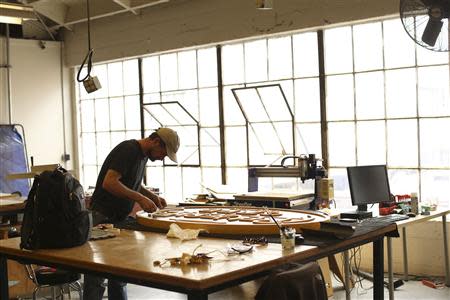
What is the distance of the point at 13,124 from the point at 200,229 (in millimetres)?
5417

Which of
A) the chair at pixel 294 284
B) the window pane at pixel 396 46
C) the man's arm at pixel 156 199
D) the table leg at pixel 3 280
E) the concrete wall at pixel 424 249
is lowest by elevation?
the concrete wall at pixel 424 249

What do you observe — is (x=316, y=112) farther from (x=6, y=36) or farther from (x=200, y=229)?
(x=6, y=36)

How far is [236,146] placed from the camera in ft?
21.3

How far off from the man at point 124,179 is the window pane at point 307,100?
2.45 meters

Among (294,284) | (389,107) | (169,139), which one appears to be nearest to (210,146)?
(389,107)

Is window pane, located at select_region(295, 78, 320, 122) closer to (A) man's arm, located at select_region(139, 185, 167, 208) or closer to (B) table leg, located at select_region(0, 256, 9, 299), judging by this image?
(A) man's arm, located at select_region(139, 185, 167, 208)

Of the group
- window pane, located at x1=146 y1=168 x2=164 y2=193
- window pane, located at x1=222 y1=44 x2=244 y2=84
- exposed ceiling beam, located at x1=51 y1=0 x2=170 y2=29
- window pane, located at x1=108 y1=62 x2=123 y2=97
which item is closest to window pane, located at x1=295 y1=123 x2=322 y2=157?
window pane, located at x1=222 y1=44 x2=244 y2=84

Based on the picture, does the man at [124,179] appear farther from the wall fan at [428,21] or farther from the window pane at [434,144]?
the window pane at [434,144]

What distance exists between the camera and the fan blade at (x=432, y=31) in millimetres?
3412

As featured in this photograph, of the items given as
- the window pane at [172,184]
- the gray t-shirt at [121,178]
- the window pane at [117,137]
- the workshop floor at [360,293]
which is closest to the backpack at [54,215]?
the gray t-shirt at [121,178]

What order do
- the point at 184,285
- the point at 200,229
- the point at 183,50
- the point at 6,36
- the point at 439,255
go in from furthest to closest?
1. the point at 6,36
2. the point at 183,50
3. the point at 439,255
4. the point at 200,229
5. the point at 184,285

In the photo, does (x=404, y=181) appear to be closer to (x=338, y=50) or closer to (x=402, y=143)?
(x=402, y=143)

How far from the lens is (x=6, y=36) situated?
299 inches

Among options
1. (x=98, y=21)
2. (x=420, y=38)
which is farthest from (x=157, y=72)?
(x=420, y=38)
